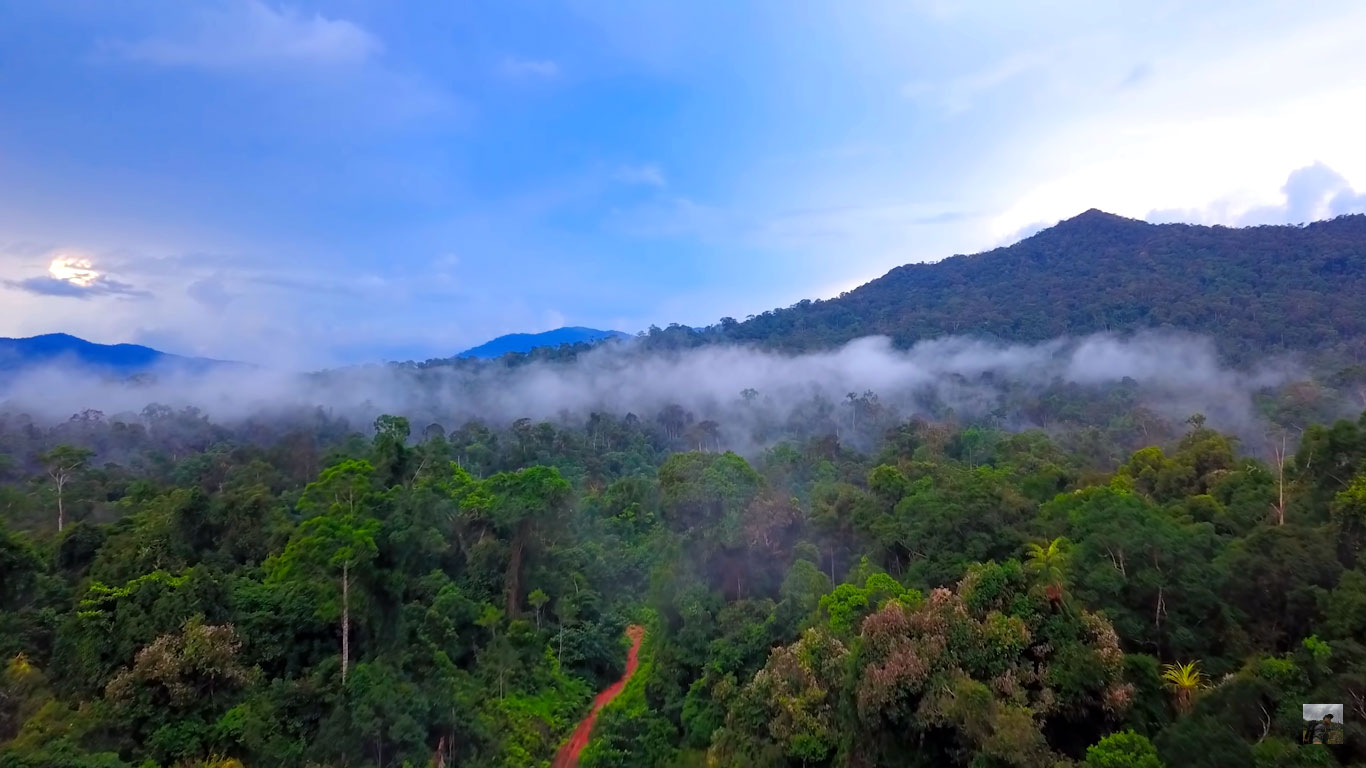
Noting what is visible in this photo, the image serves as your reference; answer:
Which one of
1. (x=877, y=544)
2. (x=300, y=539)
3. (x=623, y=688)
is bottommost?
(x=623, y=688)

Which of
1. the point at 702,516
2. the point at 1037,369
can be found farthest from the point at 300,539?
the point at 1037,369

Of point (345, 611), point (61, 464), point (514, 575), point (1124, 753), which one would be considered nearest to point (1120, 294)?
point (514, 575)

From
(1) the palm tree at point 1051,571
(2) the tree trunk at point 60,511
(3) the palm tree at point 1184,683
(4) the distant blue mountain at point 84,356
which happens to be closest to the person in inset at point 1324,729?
(3) the palm tree at point 1184,683

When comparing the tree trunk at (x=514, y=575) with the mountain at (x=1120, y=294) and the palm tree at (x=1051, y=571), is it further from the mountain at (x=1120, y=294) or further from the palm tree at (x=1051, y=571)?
the mountain at (x=1120, y=294)

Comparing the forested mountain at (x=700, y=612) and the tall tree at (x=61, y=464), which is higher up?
the tall tree at (x=61, y=464)

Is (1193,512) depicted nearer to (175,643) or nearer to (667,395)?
(175,643)

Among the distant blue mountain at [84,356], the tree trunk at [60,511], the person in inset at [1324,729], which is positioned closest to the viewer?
the person in inset at [1324,729]
